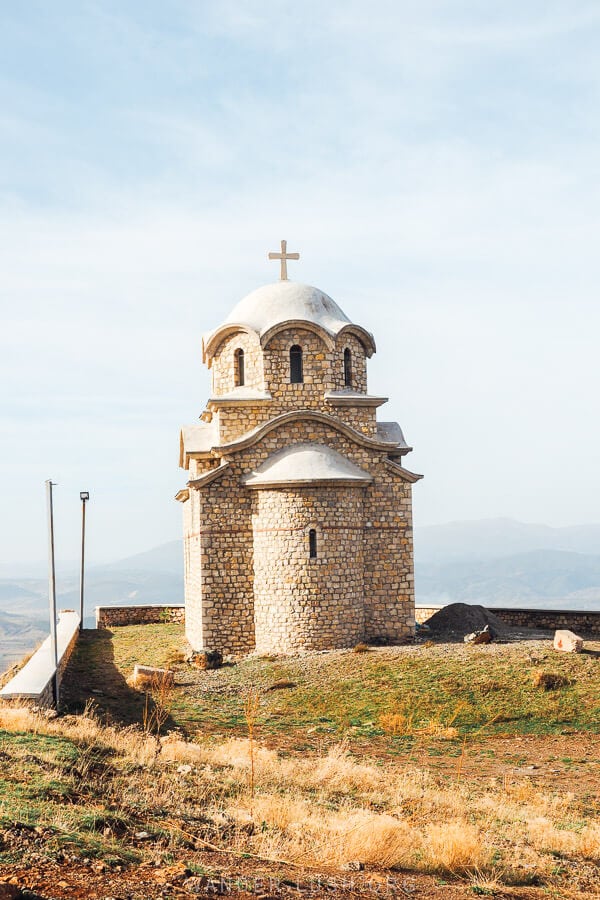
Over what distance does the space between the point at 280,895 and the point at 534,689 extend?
11.3 metres

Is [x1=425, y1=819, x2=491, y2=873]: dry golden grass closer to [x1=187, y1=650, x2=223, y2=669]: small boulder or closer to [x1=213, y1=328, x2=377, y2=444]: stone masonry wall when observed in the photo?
[x1=187, y1=650, x2=223, y2=669]: small boulder

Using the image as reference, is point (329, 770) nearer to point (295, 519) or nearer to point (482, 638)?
point (295, 519)

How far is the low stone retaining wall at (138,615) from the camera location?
30.9 meters

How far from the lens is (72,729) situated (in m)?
11.9

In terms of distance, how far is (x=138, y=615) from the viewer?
1235 inches

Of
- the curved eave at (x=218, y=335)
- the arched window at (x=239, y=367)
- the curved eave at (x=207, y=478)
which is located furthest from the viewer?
the arched window at (x=239, y=367)

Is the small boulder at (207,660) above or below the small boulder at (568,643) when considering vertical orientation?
below

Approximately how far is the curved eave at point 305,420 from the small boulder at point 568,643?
632cm

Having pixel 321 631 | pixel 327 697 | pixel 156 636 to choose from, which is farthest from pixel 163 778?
pixel 156 636

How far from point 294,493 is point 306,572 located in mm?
1876

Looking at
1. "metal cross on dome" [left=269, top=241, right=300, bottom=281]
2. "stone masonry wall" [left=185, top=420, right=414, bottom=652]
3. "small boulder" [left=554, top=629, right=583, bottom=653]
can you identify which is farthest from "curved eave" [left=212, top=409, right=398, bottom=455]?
"small boulder" [left=554, top=629, right=583, bottom=653]

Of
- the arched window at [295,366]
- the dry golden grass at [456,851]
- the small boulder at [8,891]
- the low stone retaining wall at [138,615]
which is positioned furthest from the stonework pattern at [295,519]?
the small boulder at [8,891]

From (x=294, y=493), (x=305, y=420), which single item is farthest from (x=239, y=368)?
(x=294, y=493)

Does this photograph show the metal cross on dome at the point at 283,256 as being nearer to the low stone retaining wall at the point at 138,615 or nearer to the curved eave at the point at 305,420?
the curved eave at the point at 305,420
